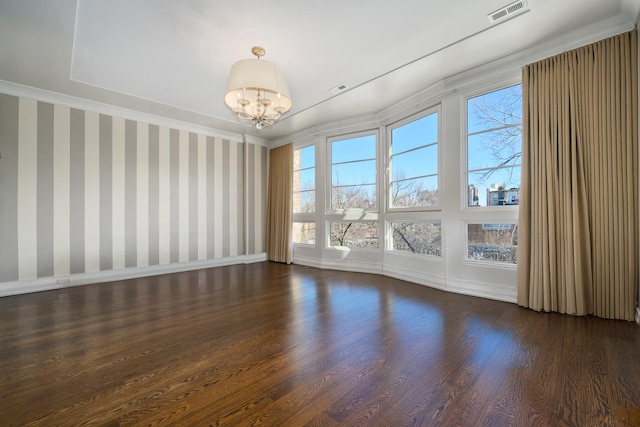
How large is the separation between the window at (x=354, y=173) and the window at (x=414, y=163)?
398 mm

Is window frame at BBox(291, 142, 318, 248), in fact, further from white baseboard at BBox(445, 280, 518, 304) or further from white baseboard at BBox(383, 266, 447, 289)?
white baseboard at BBox(445, 280, 518, 304)

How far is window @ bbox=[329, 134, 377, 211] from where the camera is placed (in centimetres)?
487

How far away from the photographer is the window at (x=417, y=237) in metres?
3.89

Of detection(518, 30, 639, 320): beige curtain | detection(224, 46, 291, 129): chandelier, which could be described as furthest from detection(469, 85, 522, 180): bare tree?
detection(224, 46, 291, 129): chandelier

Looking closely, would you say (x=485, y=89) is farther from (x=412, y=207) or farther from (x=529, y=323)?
(x=529, y=323)

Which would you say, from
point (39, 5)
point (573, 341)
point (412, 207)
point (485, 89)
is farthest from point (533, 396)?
point (39, 5)

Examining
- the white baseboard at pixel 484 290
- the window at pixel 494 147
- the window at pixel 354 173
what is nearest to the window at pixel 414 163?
the window at pixel 354 173

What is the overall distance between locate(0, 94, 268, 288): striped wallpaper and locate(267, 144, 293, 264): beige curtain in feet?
1.83

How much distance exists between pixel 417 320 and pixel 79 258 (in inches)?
187

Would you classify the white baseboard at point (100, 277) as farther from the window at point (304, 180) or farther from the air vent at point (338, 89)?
the air vent at point (338, 89)

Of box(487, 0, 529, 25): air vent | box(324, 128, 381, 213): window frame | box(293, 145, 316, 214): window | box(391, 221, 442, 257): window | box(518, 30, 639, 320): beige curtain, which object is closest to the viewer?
box(487, 0, 529, 25): air vent

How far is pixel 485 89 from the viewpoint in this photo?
3322mm

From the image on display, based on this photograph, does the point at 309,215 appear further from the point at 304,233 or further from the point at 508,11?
the point at 508,11

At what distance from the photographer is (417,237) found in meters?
4.15
